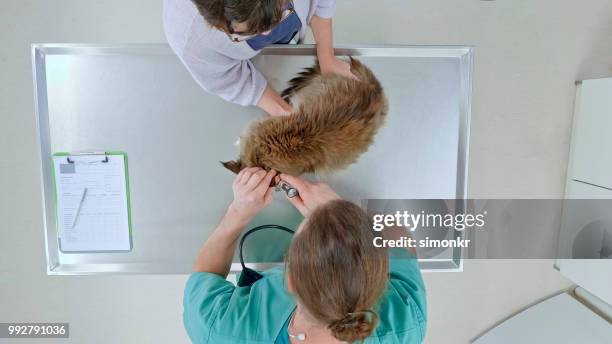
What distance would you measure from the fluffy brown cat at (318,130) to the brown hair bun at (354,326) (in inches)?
14.1

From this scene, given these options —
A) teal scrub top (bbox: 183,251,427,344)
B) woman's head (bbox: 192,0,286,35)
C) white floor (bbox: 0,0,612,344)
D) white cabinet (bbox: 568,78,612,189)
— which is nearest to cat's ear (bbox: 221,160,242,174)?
teal scrub top (bbox: 183,251,427,344)

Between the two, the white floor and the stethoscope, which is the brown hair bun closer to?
the stethoscope

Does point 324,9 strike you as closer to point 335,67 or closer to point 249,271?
point 335,67

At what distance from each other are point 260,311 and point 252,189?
0.28 metres

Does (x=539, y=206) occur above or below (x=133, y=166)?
below

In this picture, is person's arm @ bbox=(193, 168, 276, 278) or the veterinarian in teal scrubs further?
person's arm @ bbox=(193, 168, 276, 278)

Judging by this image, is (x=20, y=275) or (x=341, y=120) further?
(x=20, y=275)

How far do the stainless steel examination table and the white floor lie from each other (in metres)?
0.60

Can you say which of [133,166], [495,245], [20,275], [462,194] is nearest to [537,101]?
[495,245]

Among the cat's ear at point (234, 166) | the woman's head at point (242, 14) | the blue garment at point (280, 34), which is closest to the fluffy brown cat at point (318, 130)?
the cat's ear at point (234, 166)

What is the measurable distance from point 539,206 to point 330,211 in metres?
1.35

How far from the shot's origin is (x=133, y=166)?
1.02m

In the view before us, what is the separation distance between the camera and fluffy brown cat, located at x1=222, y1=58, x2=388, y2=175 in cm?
86

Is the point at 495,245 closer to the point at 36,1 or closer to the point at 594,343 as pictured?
the point at 594,343
